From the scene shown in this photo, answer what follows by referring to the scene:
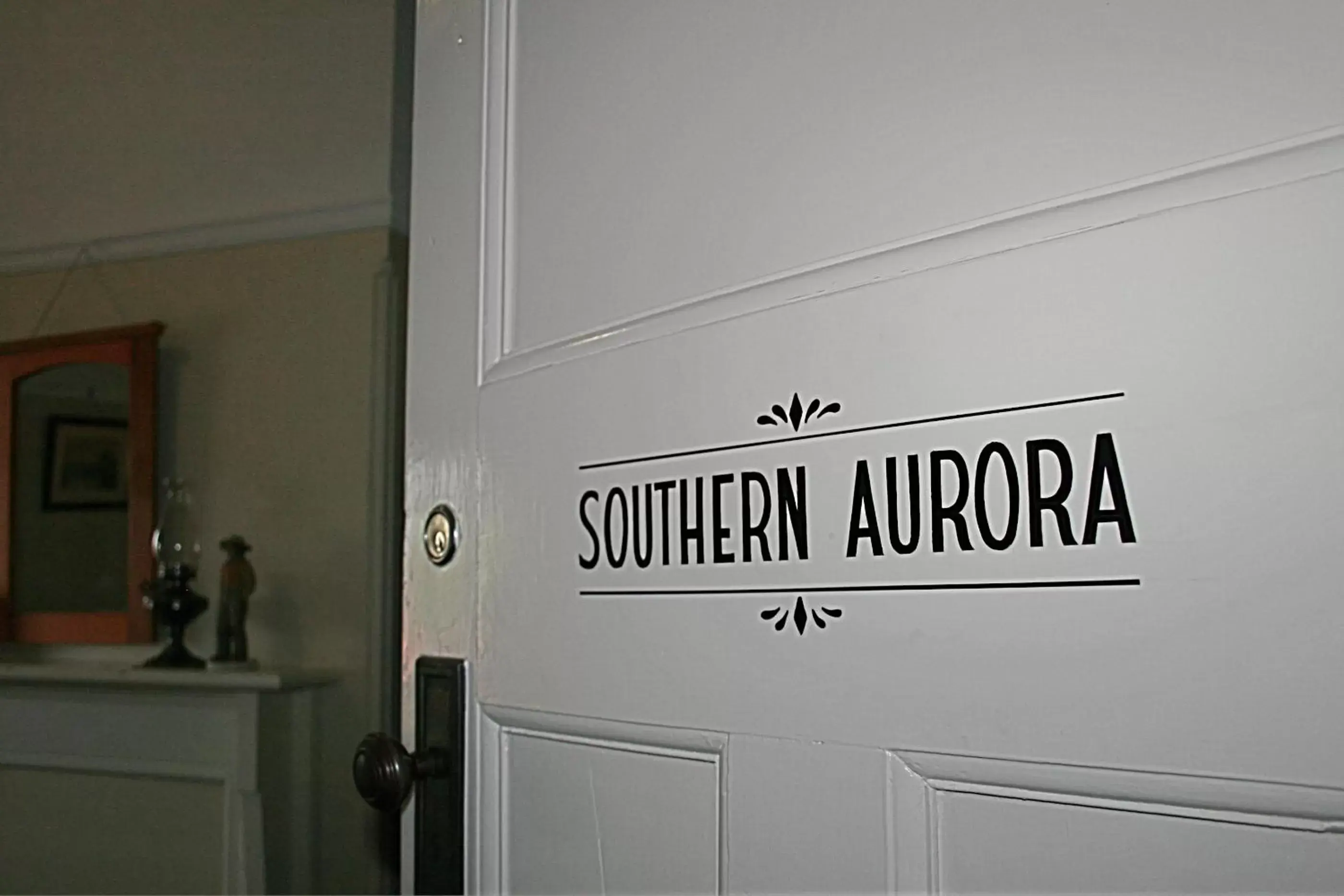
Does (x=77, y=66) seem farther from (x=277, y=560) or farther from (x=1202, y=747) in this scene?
(x=1202, y=747)

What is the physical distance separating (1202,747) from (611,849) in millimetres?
356

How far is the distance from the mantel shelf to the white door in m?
1.23

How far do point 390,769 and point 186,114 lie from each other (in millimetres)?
1825

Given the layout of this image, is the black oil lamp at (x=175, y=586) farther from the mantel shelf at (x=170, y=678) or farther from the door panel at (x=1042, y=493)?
the door panel at (x=1042, y=493)

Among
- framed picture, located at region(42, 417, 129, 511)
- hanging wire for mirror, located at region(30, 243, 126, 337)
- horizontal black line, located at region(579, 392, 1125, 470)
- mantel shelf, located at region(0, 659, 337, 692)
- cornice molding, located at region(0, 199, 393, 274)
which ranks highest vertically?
cornice molding, located at region(0, 199, 393, 274)

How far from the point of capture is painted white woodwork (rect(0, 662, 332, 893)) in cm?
Result: 185

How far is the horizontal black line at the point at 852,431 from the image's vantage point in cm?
45

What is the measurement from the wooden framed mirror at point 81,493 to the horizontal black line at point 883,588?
65.9 inches

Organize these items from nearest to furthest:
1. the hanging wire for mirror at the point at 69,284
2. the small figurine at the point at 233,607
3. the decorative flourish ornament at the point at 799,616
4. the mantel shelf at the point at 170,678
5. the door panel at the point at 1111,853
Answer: the door panel at the point at 1111,853, the decorative flourish ornament at the point at 799,616, the mantel shelf at the point at 170,678, the small figurine at the point at 233,607, the hanging wire for mirror at the point at 69,284

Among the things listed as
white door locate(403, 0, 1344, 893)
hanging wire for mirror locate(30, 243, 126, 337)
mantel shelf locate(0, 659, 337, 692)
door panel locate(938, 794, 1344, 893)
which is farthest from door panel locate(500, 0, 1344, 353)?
hanging wire for mirror locate(30, 243, 126, 337)

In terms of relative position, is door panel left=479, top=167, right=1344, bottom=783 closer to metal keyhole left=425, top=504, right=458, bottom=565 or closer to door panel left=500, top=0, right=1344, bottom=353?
door panel left=500, top=0, right=1344, bottom=353

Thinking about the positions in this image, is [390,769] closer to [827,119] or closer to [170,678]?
[827,119]

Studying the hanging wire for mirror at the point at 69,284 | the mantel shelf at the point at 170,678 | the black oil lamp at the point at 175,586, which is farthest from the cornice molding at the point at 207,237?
the mantel shelf at the point at 170,678

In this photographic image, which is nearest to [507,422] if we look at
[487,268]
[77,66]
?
[487,268]
